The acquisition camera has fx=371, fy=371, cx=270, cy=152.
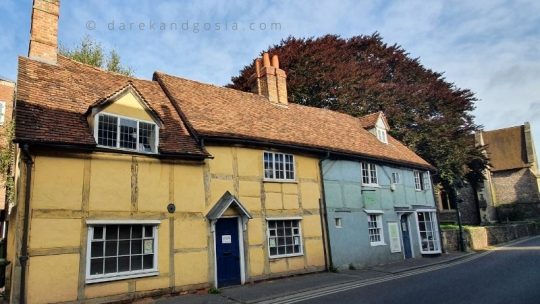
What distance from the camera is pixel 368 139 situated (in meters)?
22.8

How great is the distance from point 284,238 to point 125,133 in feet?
24.7

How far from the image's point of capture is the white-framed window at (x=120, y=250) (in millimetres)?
10797

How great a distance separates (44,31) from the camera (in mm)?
14062

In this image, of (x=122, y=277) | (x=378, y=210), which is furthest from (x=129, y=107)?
(x=378, y=210)

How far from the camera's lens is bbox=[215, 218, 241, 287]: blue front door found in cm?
1334

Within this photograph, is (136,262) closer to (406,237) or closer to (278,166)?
(278,166)

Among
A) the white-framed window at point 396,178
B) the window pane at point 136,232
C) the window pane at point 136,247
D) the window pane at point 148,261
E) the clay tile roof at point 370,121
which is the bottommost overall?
the window pane at point 148,261

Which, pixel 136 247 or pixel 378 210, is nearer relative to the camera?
pixel 136 247

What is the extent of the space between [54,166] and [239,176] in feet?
21.0

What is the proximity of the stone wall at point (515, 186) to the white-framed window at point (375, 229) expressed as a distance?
4160 cm

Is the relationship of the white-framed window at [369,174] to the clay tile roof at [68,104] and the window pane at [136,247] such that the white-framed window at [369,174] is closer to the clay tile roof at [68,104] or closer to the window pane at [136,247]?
the clay tile roof at [68,104]

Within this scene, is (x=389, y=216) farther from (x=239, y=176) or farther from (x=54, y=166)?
(x=54, y=166)

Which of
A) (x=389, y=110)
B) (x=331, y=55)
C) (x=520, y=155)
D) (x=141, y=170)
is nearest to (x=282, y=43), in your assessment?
(x=331, y=55)

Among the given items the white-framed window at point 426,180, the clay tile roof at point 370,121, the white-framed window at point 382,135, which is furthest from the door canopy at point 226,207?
the white-framed window at point 426,180
